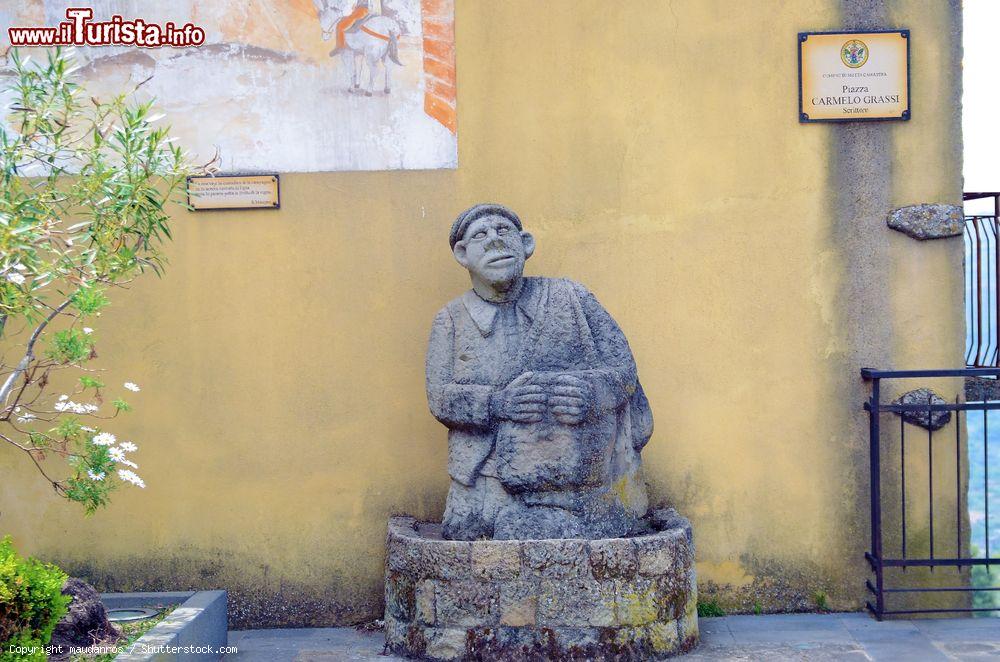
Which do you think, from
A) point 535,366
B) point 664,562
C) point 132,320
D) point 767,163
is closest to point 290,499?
point 132,320

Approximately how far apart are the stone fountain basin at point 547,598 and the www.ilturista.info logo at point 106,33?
313cm

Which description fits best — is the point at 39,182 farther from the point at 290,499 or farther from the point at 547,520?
the point at 547,520

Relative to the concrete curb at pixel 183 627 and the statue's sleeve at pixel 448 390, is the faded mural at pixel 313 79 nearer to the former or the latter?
the statue's sleeve at pixel 448 390

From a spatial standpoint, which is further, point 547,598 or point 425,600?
point 425,600

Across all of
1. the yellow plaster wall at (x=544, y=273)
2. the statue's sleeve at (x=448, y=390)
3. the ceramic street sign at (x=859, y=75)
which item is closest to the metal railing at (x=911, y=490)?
the yellow plaster wall at (x=544, y=273)

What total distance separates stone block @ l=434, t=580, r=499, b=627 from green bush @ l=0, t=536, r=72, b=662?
164cm

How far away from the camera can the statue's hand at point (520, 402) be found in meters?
5.22

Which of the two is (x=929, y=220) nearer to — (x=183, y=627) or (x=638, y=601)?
(x=638, y=601)

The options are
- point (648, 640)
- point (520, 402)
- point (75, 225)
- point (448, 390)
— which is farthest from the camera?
point (448, 390)

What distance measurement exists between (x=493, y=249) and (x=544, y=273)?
778 mm

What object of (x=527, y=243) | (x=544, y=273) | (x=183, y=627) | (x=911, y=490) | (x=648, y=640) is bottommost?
(x=648, y=640)

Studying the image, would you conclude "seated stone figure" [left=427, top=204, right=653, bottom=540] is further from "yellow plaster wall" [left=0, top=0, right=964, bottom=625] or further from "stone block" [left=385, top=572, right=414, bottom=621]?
"yellow plaster wall" [left=0, top=0, right=964, bottom=625]

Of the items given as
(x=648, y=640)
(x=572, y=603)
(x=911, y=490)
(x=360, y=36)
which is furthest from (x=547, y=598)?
(x=360, y=36)

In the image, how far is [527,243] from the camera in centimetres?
562
